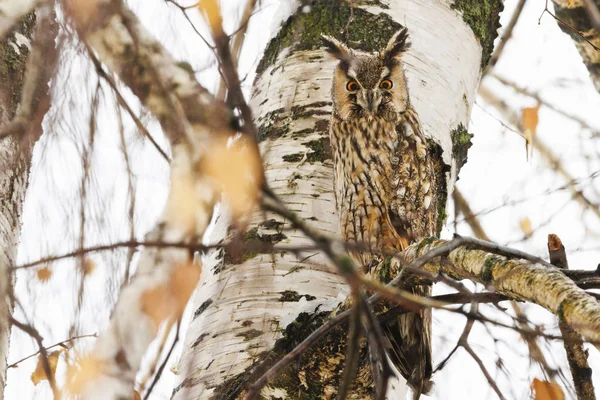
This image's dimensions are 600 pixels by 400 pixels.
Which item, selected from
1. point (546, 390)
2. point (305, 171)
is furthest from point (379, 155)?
point (546, 390)

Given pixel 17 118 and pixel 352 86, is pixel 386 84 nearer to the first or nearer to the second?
pixel 352 86

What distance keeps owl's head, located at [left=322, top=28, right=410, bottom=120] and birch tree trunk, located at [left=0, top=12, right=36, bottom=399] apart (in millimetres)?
979

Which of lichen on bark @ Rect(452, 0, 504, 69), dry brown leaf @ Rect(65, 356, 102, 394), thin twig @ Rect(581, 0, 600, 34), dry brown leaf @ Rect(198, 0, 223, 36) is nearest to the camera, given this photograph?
dry brown leaf @ Rect(198, 0, 223, 36)

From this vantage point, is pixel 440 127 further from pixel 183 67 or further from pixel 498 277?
pixel 183 67

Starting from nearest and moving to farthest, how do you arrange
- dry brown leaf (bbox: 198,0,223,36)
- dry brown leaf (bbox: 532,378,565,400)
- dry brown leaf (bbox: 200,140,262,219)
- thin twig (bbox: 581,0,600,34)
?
dry brown leaf (bbox: 198,0,223,36) → dry brown leaf (bbox: 200,140,262,219) → dry brown leaf (bbox: 532,378,565,400) → thin twig (bbox: 581,0,600,34)

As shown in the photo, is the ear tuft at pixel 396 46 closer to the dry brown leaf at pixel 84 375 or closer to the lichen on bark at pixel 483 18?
the lichen on bark at pixel 483 18

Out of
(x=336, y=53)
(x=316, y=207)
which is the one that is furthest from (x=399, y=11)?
(x=316, y=207)

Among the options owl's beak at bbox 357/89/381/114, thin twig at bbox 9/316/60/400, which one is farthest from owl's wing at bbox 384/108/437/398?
thin twig at bbox 9/316/60/400

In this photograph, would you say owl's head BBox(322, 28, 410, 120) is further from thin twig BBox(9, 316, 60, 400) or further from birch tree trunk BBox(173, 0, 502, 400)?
thin twig BBox(9, 316, 60, 400)

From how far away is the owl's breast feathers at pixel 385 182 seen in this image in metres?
2.20

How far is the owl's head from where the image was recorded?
2211mm

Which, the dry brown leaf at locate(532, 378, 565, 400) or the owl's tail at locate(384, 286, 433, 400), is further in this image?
the owl's tail at locate(384, 286, 433, 400)

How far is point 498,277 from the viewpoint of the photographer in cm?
108

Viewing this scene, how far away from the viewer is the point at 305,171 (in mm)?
1931
